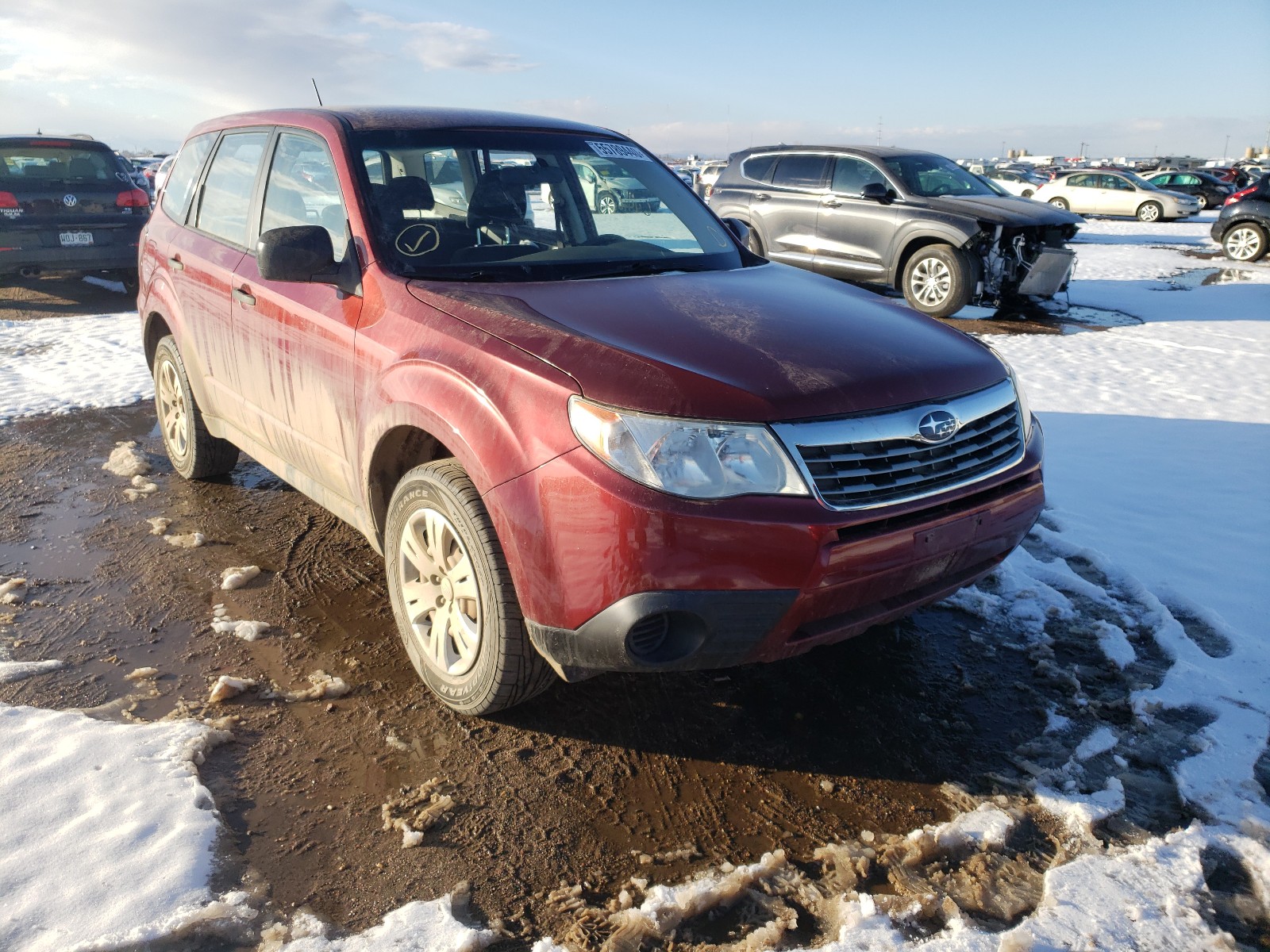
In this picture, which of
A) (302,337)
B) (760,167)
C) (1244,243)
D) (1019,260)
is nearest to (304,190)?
(302,337)

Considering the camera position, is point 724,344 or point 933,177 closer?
point 724,344

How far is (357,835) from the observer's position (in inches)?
91.6

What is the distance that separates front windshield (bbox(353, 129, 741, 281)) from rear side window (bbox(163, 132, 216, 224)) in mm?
1519

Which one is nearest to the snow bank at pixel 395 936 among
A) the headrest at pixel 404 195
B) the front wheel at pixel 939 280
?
the headrest at pixel 404 195

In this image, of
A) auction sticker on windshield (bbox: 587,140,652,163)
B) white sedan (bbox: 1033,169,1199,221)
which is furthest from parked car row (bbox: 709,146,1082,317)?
white sedan (bbox: 1033,169,1199,221)

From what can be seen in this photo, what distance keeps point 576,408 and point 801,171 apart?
960 cm

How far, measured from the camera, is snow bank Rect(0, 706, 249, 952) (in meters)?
1.99

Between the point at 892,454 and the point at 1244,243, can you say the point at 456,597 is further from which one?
the point at 1244,243

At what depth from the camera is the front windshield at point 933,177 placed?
10078 mm

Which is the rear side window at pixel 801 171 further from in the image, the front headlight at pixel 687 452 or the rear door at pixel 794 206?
the front headlight at pixel 687 452

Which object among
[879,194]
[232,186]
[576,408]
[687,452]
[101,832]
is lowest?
[101,832]

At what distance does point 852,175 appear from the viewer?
34.4 ft

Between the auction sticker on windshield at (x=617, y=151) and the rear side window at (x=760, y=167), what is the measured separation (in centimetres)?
764

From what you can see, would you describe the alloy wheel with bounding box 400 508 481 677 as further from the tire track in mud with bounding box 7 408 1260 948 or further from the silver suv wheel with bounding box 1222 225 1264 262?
the silver suv wheel with bounding box 1222 225 1264 262
